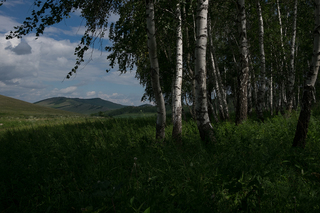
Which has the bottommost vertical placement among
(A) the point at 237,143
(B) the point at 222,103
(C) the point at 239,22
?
(A) the point at 237,143

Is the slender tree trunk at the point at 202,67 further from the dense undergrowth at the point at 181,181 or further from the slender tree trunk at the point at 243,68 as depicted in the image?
the slender tree trunk at the point at 243,68

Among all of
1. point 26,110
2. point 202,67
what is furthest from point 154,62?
point 26,110

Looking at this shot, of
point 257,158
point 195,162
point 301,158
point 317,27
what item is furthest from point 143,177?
point 317,27

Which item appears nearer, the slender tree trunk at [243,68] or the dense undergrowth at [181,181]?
the dense undergrowth at [181,181]

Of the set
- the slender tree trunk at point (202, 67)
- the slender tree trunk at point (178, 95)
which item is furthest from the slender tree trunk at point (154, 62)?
the slender tree trunk at point (202, 67)

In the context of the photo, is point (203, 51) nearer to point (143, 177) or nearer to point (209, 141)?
point (209, 141)

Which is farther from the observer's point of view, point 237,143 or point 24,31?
point 24,31

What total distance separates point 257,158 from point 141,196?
2.30 m

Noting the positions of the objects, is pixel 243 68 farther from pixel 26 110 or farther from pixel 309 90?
pixel 26 110

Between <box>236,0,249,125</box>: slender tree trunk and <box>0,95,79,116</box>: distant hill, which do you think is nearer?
<box>236,0,249,125</box>: slender tree trunk

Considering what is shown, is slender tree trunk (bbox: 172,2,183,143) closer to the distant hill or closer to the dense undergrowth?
the dense undergrowth

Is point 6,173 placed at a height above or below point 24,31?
below

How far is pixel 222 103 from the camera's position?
13211 mm

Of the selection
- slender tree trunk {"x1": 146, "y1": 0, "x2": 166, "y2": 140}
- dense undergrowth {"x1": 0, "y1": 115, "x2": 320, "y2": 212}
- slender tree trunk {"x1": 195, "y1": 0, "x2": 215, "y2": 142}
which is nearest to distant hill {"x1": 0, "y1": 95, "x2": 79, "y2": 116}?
slender tree trunk {"x1": 146, "y1": 0, "x2": 166, "y2": 140}
